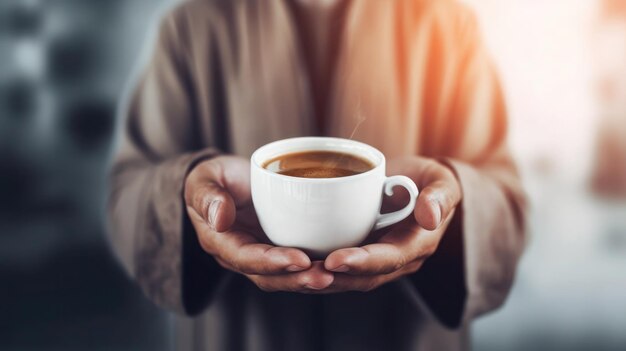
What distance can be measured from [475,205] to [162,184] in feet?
0.90

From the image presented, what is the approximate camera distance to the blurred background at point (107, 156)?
A: 0.55 m

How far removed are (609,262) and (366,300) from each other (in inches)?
9.7

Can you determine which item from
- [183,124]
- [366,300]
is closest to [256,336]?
[366,300]

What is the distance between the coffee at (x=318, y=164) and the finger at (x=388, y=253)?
0.05m

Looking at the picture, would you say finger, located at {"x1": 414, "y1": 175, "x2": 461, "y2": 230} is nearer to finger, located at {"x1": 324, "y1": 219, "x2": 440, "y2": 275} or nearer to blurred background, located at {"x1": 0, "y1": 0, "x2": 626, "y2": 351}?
finger, located at {"x1": 324, "y1": 219, "x2": 440, "y2": 275}

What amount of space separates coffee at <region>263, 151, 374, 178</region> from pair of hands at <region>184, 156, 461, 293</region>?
4cm

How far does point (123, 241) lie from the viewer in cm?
56

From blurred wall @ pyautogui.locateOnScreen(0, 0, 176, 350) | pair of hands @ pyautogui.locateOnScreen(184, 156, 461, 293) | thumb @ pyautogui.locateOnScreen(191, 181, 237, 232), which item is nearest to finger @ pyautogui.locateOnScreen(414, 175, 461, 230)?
pair of hands @ pyautogui.locateOnScreen(184, 156, 461, 293)

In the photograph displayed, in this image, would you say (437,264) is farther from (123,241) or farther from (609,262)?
(123,241)

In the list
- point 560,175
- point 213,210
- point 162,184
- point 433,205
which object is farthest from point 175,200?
point 560,175

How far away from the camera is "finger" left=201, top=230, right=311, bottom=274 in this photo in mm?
367

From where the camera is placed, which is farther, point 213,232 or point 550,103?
point 550,103

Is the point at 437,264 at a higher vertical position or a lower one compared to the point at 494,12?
lower

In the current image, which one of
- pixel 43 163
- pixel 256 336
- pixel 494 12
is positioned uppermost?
pixel 494 12
